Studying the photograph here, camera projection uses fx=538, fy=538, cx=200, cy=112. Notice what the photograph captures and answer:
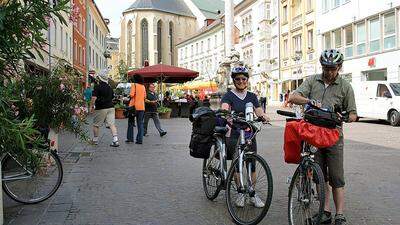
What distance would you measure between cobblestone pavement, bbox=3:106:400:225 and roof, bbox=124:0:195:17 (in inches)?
3097

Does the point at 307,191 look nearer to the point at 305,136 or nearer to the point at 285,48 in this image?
the point at 305,136

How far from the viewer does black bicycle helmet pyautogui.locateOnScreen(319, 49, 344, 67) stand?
5.08 metres

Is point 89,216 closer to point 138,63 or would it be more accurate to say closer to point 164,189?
point 164,189

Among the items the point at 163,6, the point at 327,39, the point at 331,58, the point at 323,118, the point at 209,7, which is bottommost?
the point at 323,118

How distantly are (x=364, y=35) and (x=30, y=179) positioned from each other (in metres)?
30.0

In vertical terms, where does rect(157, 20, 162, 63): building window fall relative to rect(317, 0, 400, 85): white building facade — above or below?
above

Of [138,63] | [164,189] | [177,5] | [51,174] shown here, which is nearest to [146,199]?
[164,189]

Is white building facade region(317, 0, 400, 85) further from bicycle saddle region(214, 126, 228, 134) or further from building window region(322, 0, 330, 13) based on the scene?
Answer: bicycle saddle region(214, 126, 228, 134)

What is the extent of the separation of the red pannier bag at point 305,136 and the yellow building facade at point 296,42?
116 ft

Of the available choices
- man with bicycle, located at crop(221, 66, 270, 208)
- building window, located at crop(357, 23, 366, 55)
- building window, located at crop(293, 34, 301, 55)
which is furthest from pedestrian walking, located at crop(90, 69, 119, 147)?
building window, located at crop(293, 34, 301, 55)

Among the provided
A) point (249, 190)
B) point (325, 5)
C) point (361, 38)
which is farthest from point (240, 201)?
point (325, 5)

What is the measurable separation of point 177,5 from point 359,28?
62859mm

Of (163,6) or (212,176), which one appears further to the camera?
(163,6)

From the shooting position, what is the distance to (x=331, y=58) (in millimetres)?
5090
